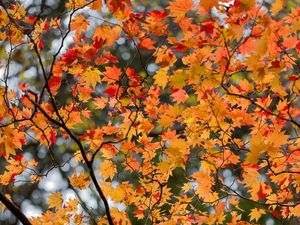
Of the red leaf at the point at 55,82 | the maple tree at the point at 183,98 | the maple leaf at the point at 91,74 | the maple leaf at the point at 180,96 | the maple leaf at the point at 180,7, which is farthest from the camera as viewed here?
the maple leaf at the point at 180,96

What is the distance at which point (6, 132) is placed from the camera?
2336 mm

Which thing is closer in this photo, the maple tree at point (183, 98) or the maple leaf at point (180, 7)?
the maple tree at point (183, 98)

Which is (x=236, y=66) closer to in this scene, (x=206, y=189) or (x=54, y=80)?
(x=206, y=189)

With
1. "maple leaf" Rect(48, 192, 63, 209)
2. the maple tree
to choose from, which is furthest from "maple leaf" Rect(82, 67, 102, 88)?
"maple leaf" Rect(48, 192, 63, 209)

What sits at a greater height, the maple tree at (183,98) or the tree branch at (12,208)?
the maple tree at (183,98)

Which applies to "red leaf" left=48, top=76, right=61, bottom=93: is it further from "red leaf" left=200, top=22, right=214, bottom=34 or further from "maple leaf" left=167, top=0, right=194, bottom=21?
"red leaf" left=200, top=22, right=214, bottom=34

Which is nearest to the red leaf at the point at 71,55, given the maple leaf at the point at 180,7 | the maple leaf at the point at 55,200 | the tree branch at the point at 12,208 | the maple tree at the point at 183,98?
the maple tree at the point at 183,98

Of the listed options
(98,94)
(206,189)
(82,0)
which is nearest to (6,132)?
(82,0)

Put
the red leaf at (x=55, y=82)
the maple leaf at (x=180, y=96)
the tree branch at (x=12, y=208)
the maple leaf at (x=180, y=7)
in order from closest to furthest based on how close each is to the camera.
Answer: the tree branch at (x=12, y=208) < the maple leaf at (x=180, y=7) < the red leaf at (x=55, y=82) < the maple leaf at (x=180, y=96)

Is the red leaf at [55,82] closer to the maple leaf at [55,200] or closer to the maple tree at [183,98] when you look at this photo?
the maple tree at [183,98]

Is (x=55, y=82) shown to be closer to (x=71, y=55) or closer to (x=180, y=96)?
(x=71, y=55)

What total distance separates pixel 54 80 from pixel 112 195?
34.3 inches

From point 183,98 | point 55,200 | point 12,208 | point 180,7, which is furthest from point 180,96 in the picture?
point 12,208

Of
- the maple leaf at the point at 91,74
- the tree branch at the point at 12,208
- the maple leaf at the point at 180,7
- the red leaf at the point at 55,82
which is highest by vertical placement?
the red leaf at the point at 55,82
